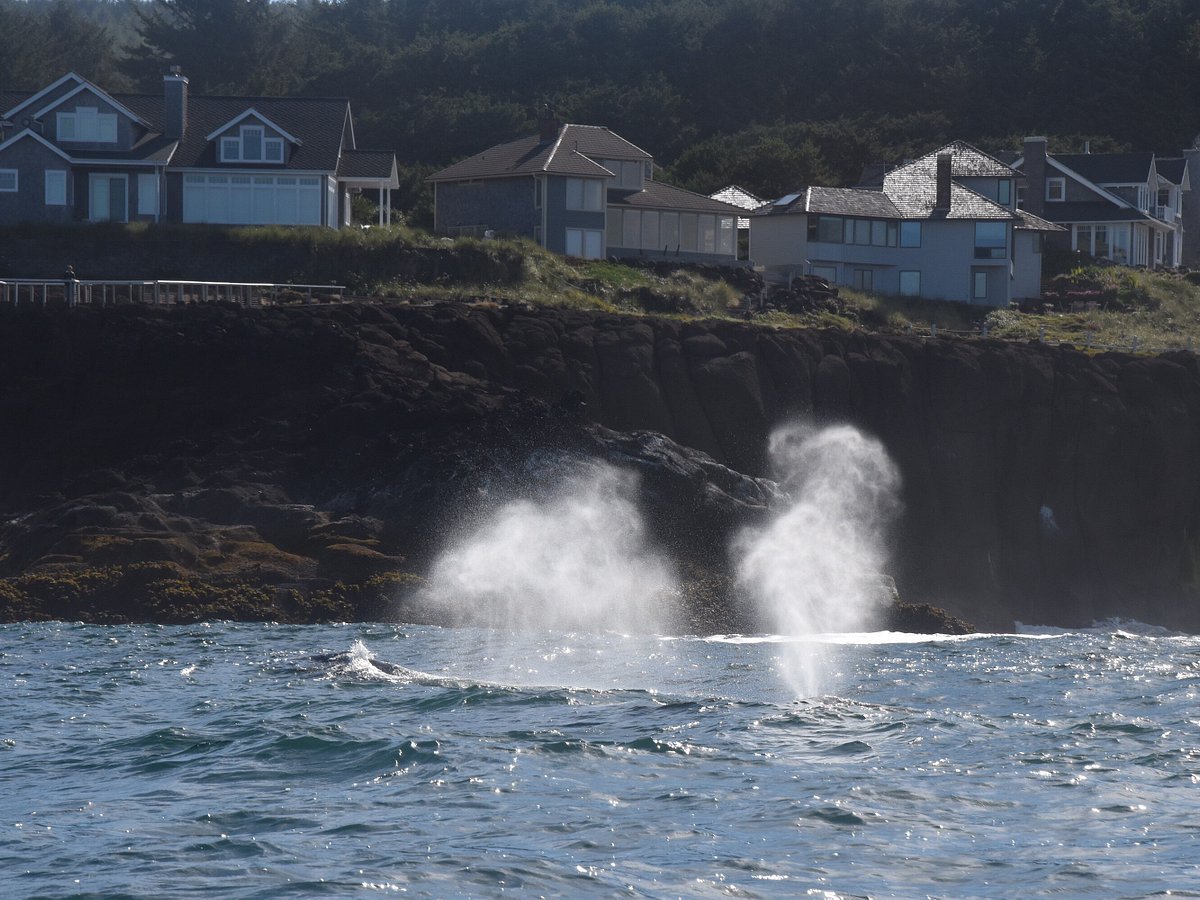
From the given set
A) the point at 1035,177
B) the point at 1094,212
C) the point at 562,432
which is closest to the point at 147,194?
the point at 562,432

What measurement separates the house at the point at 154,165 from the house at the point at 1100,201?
127 feet

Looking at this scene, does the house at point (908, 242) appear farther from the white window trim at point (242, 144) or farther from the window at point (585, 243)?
the white window trim at point (242, 144)

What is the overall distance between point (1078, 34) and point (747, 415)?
311 ft

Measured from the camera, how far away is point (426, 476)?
34469 millimetres

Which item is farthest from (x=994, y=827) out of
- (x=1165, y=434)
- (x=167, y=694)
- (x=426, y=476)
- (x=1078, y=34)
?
(x=1078, y=34)

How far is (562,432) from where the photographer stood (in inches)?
1406

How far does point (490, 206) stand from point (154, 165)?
46.5ft

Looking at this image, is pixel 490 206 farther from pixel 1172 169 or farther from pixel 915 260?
pixel 1172 169

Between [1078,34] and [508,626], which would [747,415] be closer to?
[508,626]

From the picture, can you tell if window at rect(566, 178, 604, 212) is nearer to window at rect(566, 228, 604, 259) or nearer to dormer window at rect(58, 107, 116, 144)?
window at rect(566, 228, 604, 259)

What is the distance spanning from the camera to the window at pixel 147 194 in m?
58.7

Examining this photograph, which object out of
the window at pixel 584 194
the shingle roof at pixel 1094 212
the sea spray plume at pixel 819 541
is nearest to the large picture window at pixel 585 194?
the window at pixel 584 194

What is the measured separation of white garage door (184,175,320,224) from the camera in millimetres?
58688

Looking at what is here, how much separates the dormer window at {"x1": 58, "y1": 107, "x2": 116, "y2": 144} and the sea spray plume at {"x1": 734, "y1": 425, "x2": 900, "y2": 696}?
105 feet
